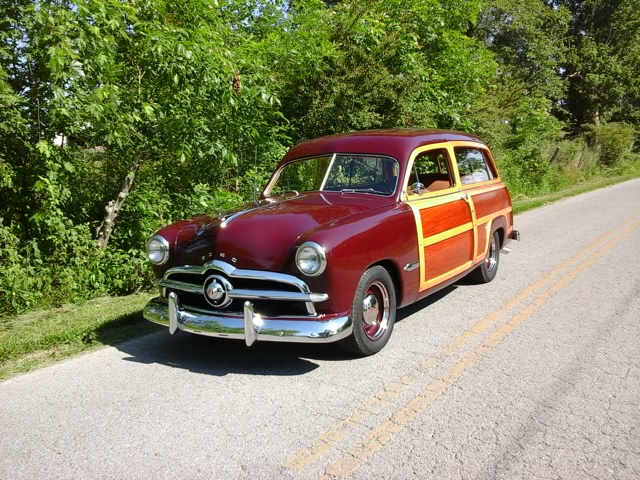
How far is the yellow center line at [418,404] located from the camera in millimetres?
2969

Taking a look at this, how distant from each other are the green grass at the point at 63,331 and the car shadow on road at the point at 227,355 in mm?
310

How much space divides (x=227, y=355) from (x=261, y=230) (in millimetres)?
1119

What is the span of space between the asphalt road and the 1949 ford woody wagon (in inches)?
14.9

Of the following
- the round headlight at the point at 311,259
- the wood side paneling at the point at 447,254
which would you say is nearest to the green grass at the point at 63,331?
the round headlight at the point at 311,259

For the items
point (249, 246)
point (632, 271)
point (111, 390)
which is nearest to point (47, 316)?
point (111, 390)

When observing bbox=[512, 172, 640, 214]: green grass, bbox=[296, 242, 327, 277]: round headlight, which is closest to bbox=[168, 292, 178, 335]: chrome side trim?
bbox=[296, 242, 327, 277]: round headlight

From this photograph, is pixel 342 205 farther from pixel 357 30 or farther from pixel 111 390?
pixel 357 30

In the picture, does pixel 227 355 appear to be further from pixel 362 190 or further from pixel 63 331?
pixel 362 190

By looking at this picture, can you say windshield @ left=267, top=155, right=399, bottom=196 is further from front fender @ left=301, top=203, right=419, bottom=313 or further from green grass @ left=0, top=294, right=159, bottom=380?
green grass @ left=0, top=294, right=159, bottom=380

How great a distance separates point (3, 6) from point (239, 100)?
2.87 meters

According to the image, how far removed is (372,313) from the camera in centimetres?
457

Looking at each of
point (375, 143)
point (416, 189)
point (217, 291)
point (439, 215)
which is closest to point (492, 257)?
point (439, 215)

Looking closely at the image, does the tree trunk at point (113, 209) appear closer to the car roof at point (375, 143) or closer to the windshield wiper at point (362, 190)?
the car roof at point (375, 143)

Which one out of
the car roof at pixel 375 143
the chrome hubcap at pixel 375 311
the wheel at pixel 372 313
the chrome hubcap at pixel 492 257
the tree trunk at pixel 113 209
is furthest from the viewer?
the tree trunk at pixel 113 209
